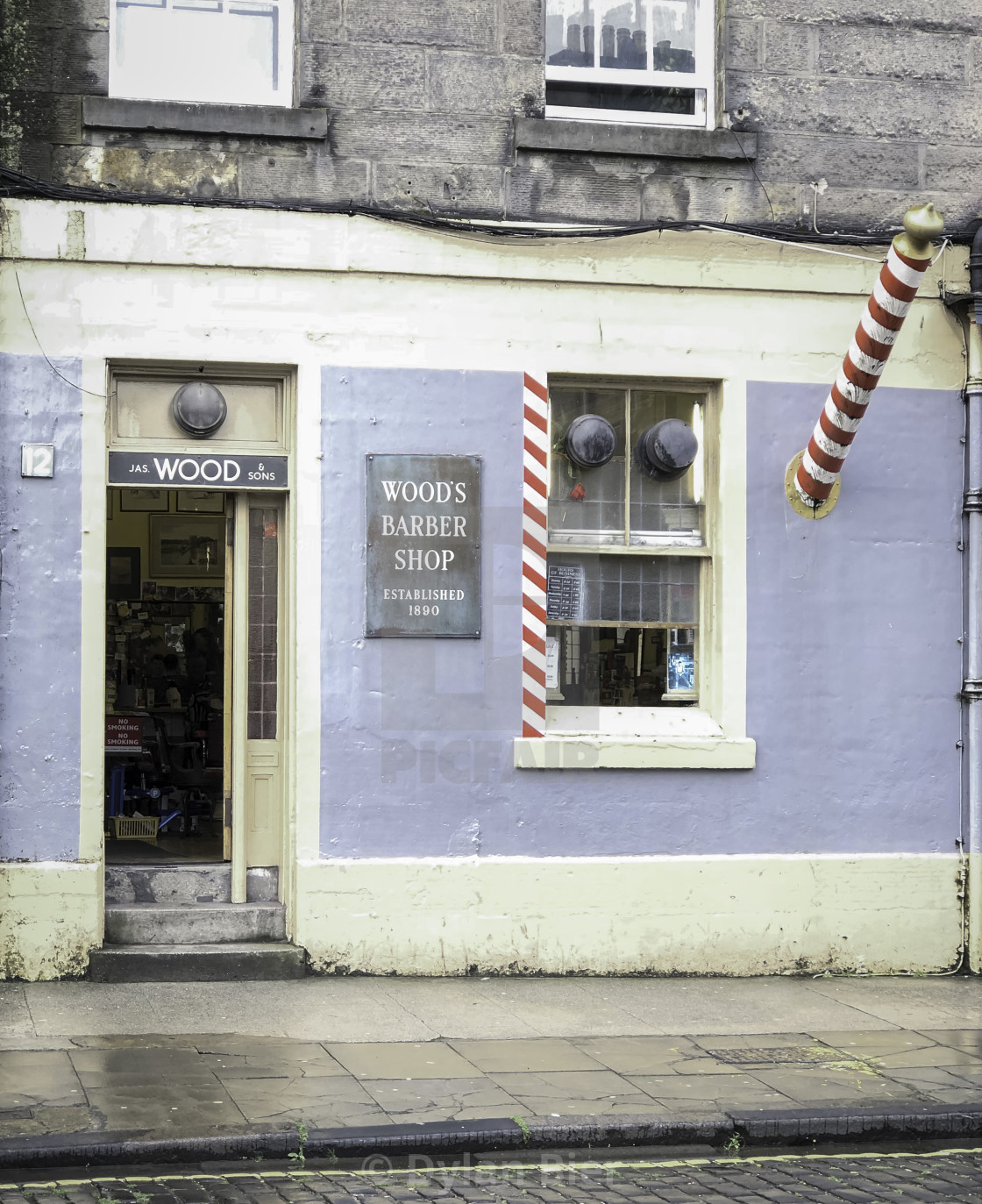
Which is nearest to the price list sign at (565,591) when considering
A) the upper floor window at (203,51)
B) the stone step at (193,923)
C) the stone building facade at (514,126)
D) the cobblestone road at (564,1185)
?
the stone building facade at (514,126)

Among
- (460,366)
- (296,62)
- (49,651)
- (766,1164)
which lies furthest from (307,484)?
(766,1164)

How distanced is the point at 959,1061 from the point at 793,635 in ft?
10.0

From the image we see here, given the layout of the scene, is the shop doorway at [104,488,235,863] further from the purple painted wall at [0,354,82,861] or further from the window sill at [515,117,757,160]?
the window sill at [515,117,757,160]

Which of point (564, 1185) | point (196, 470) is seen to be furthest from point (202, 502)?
point (564, 1185)

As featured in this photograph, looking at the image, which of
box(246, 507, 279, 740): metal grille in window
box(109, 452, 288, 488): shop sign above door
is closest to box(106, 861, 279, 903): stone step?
box(246, 507, 279, 740): metal grille in window

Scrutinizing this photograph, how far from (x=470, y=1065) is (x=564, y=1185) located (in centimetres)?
138

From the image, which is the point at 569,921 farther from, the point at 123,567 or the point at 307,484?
the point at 123,567

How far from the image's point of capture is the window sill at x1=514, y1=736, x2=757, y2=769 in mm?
9398

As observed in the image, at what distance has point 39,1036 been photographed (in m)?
7.51

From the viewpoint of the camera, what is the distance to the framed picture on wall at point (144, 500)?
977 centimetres

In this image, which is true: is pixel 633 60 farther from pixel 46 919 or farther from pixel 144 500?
pixel 46 919

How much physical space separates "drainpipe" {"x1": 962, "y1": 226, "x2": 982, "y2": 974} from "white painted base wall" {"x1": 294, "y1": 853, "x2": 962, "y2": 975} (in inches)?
5.9

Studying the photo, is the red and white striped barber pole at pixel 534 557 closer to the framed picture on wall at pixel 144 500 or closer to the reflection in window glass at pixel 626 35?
the reflection in window glass at pixel 626 35

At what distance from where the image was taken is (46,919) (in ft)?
28.8
